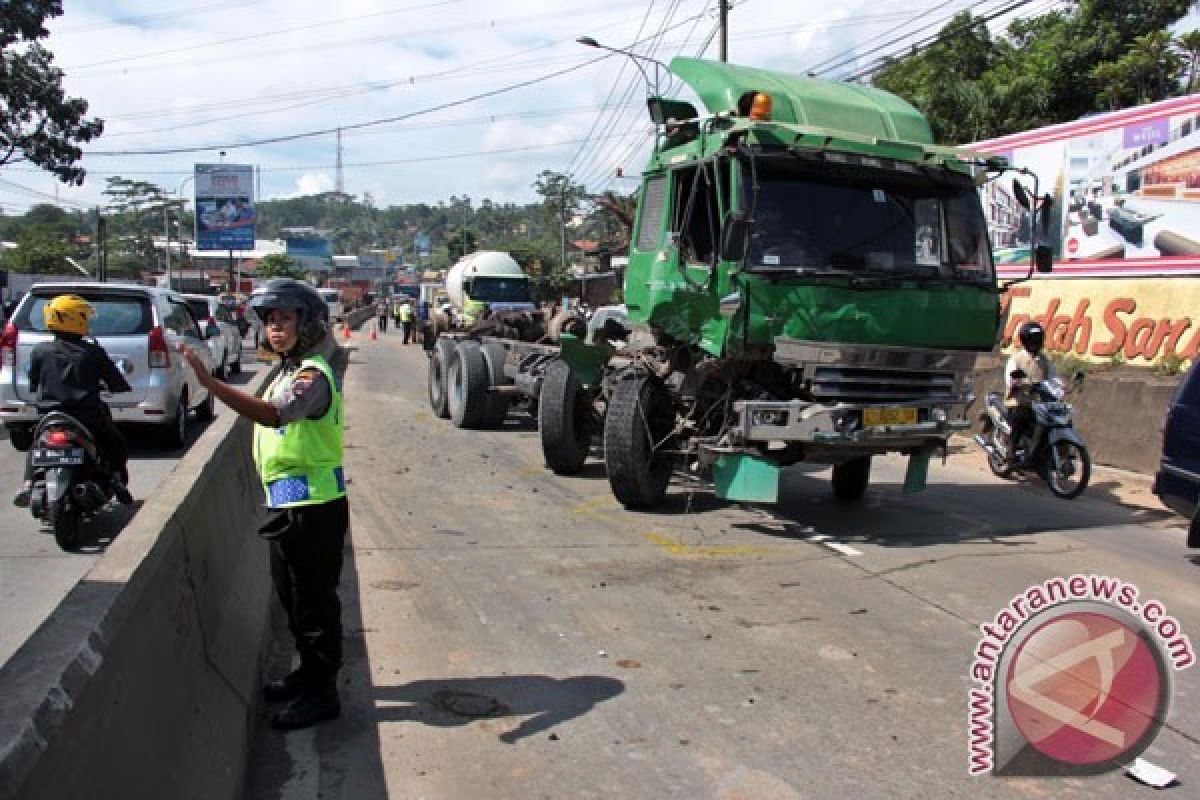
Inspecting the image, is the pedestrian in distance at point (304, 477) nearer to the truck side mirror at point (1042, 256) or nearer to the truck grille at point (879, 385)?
the truck grille at point (879, 385)

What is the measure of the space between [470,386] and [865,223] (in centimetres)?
714

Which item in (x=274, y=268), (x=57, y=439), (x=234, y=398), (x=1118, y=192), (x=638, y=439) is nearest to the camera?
(x=234, y=398)

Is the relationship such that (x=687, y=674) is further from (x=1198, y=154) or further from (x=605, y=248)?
(x=1198, y=154)

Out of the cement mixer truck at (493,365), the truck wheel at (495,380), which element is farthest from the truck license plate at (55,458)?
the truck wheel at (495,380)

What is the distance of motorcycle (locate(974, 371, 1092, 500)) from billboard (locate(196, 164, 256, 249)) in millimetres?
50585

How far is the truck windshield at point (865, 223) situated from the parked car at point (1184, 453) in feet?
5.39

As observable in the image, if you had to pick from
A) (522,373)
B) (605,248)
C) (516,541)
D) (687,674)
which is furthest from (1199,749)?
(522,373)

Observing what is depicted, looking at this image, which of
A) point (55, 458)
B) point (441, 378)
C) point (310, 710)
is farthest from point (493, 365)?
point (310, 710)

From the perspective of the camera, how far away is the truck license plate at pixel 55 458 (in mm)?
6828

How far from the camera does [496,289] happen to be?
23.0m

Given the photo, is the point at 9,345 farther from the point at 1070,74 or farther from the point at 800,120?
the point at 1070,74

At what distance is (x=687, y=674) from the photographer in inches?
186

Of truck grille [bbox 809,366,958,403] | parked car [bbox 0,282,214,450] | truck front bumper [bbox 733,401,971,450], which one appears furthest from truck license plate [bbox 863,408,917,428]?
parked car [bbox 0,282,214,450]

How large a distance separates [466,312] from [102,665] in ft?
67.9
